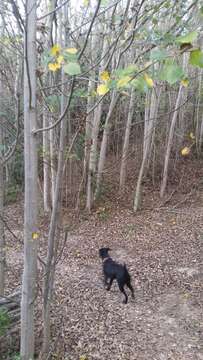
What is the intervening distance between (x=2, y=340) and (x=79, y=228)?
4969mm

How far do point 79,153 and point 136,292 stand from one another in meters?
4.73

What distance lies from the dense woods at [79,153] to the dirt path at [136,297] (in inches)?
1.3

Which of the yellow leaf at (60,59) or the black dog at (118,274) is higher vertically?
the yellow leaf at (60,59)

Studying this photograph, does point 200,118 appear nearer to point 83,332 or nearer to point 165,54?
point 83,332

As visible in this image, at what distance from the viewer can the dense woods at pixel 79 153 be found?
2.08 meters

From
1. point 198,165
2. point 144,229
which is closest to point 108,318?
point 144,229

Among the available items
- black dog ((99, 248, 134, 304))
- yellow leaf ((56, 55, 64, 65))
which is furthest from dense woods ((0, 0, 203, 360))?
black dog ((99, 248, 134, 304))

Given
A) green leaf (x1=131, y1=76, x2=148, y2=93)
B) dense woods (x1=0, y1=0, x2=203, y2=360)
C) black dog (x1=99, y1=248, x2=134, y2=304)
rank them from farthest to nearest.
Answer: black dog (x1=99, y1=248, x2=134, y2=304), dense woods (x1=0, y1=0, x2=203, y2=360), green leaf (x1=131, y1=76, x2=148, y2=93)

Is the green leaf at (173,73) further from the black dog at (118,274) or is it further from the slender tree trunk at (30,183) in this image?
the black dog at (118,274)

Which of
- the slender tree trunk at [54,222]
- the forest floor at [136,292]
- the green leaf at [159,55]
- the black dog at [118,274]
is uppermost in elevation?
the green leaf at [159,55]

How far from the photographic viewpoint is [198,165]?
552 inches

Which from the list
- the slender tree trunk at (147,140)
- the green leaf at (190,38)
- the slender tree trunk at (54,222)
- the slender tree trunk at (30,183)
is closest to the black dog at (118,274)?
the slender tree trunk at (54,222)

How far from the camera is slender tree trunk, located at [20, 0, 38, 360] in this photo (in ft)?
7.83

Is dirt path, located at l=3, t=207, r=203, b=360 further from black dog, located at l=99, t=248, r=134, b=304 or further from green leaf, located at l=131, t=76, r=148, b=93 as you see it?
green leaf, located at l=131, t=76, r=148, b=93
